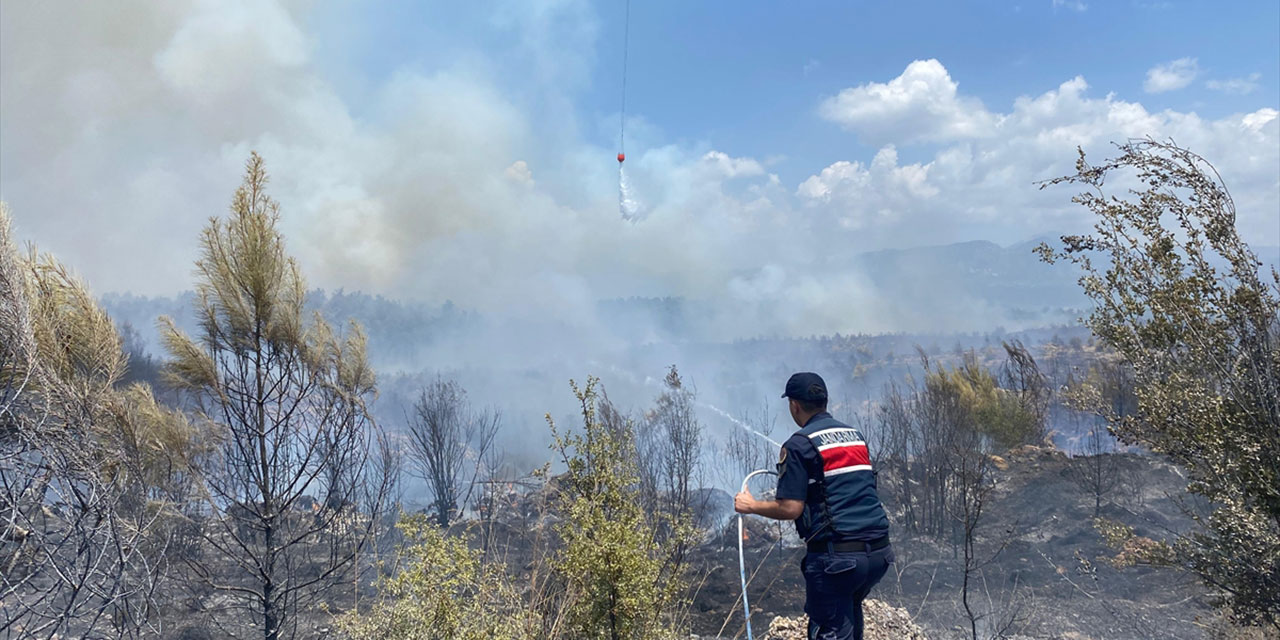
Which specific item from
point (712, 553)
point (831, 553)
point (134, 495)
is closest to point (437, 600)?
point (831, 553)

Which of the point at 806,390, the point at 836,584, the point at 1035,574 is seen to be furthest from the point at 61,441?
the point at 1035,574

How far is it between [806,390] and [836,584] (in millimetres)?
992

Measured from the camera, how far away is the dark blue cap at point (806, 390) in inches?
144

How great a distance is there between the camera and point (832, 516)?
3367mm

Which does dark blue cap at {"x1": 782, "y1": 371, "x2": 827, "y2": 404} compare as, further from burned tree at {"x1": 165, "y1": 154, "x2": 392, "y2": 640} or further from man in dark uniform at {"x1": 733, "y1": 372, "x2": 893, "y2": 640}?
burned tree at {"x1": 165, "y1": 154, "x2": 392, "y2": 640}

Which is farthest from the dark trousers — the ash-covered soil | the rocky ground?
the rocky ground

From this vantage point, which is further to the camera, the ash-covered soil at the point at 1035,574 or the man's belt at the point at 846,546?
the ash-covered soil at the point at 1035,574

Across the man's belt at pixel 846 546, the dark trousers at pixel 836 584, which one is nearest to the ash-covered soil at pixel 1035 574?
the dark trousers at pixel 836 584

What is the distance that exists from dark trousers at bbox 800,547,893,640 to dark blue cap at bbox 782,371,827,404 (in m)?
0.80

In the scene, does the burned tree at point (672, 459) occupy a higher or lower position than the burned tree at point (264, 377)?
lower

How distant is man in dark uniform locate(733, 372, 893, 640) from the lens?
3.36 meters

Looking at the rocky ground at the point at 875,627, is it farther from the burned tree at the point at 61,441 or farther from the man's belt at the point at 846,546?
the burned tree at the point at 61,441

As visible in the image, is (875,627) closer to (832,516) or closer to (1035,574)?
(832,516)

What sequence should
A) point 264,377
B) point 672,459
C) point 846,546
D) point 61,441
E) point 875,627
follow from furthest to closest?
point 672,459 < point 875,627 < point 264,377 < point 61,441 < point 846,546
